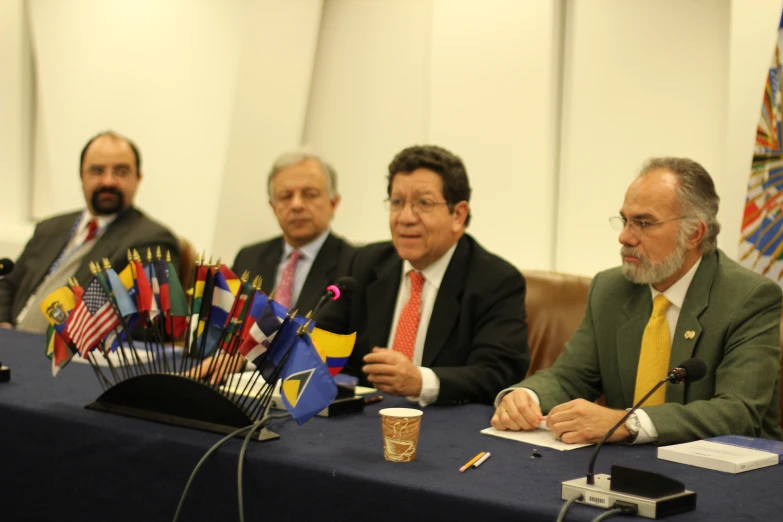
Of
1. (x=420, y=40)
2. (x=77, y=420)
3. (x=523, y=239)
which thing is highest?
(x=420, y=40)

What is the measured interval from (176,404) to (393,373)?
580 millimetres

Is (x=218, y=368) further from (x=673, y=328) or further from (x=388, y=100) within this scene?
(x=388, y=100)

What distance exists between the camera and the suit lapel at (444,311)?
116 inches

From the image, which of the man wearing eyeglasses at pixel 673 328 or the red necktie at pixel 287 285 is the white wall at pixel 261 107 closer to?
the red necktie at pixel 287 285

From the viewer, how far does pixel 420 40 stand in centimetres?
505

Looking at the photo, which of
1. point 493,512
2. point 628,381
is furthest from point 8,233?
point 493,512

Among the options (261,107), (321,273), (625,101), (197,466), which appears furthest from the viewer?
(261,107)

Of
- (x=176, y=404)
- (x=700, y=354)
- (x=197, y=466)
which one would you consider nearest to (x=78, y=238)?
(x=176, y=404)

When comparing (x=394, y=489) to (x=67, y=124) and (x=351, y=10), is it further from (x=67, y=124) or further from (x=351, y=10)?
(x=67, y=124)

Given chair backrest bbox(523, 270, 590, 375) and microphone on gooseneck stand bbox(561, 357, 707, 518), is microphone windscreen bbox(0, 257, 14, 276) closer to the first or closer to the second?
chair backrest bbox(523, 270, 590, 375)

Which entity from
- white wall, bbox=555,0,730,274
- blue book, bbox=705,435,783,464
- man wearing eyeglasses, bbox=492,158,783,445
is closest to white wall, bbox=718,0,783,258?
white wall, bbox=555,0,730,274

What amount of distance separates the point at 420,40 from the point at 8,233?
3473mm

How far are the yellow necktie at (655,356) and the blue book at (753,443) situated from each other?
382mm

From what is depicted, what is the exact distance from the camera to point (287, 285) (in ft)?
12.9
